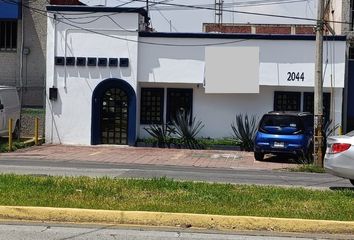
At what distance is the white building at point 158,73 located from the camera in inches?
974

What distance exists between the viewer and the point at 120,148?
79.9 feet

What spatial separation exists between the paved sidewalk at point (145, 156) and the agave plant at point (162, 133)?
0.64m

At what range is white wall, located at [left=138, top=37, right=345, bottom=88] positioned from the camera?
2461 centimetres

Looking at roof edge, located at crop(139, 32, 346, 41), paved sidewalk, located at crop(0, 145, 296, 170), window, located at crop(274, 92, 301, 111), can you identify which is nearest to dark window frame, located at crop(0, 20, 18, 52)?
paved sidewalk, located at crop(0, 145, 296, 170)

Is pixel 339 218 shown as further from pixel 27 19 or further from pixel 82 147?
pixel 27 19

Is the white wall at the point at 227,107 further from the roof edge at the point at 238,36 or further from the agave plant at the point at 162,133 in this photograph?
the roof edge at the point at 238,36

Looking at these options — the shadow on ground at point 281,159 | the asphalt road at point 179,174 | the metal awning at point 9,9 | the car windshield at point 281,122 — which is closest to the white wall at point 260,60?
the shadow on ground at point 281,159

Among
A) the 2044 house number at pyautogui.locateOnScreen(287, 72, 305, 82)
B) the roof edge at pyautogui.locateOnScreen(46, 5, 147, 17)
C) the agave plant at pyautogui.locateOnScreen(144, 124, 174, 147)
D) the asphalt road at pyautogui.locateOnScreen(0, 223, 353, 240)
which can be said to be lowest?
the asphalt road at pyautogui.locateOnScreen(0, 223, 353, 240)

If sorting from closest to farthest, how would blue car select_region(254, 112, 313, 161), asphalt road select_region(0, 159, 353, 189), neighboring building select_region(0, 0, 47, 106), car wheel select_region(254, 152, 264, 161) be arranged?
asphalt road select_region(0, 159, 353, 189) → blue car select_region(254, 112, 313, 161) → car wheel select_region(254, 152, 264, 161) → neighboring building select_region(0, 0, 47, 106)

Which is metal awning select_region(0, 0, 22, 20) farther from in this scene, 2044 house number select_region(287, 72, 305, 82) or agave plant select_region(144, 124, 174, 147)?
2044 house number select_region(287, 72, 305, 82)

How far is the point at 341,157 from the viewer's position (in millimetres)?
11812

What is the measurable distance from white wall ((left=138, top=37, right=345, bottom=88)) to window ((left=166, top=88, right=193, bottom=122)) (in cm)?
98

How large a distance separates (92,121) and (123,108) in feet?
4.81

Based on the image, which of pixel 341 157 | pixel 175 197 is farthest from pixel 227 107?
pixel 175 197
